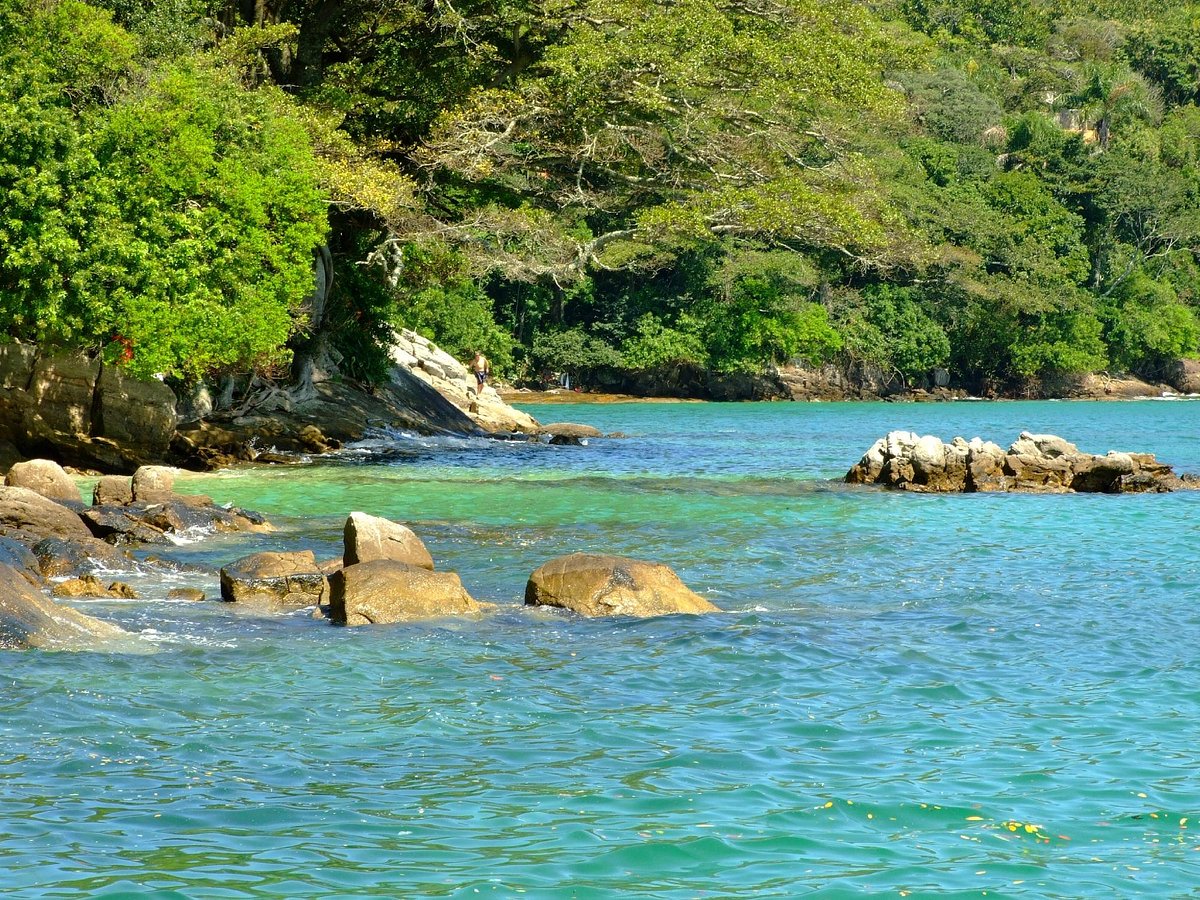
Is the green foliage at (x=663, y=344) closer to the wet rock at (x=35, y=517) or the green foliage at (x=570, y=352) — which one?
the green foliage at (x=570, y=352)

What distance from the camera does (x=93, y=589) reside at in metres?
12.8

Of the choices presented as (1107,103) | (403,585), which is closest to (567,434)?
(403,585)

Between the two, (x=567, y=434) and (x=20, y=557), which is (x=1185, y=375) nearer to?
(x=567, y=434)

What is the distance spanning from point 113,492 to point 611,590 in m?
9.36

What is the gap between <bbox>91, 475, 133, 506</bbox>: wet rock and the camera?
18578 millimetres

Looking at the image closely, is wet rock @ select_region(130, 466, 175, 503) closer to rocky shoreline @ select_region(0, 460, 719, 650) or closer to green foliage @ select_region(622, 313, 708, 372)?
rocky shoreline @ select_region(0, 460, 719, 650)

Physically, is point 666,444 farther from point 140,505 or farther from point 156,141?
point 140,505

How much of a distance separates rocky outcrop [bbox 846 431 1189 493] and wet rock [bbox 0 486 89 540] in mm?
14737

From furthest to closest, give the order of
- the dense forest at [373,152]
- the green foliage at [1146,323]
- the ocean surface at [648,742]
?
1. the green foliage at [1146,323]
2. the dense forest at [373,152]
3. the ocean surface at [648,742]

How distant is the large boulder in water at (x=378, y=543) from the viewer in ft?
42.6

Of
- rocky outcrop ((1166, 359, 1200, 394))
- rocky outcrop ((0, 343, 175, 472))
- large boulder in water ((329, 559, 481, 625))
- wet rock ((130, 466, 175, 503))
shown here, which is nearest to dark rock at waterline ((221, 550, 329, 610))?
large boulder in water ((329, 559, 481, 625))

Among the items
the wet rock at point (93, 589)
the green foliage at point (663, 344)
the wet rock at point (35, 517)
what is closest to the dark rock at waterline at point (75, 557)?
the wet rock at point (35, 517)

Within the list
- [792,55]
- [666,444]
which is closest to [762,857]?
[792,55]

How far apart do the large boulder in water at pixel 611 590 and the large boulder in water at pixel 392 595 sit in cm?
72
